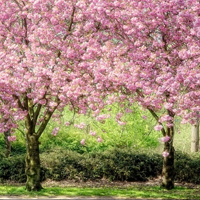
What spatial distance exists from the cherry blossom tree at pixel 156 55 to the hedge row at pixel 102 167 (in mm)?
6120

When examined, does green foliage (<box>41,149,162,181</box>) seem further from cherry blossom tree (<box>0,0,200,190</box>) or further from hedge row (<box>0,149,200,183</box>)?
cherry blossom tree (<box>0,0,200,190</box>)

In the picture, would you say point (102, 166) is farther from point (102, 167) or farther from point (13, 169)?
point (13, 169)

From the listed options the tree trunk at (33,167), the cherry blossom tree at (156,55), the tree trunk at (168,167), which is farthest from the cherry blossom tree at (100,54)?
the tree trunk at (168,167)

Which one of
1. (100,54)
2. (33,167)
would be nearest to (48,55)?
(100,54)

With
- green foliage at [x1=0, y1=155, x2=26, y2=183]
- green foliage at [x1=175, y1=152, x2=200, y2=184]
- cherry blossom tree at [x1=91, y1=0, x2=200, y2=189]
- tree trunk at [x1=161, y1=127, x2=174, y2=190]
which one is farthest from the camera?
green foliage at [x1=175, y1=152, x2=200, y2=184]

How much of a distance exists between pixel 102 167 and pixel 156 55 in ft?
25.1

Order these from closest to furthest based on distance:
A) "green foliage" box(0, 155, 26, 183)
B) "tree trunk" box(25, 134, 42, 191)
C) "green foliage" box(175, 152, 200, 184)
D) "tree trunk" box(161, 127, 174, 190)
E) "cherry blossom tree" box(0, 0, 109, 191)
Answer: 1. "cherry blossom tree" box(0, 0, 109, 191)
2. "tree trunk" box(25, 134, 42, 191)
3. "tree trunk" box(161, 127, 174, 190)
4. "green foliage" box(0, 155, 26, 183)
5. "green foliage" box(175, 152, 200, 184)

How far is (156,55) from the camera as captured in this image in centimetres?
1141

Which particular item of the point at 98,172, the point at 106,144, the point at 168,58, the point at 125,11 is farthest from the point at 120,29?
the point at 106,144

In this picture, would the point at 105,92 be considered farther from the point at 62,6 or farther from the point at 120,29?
the point at 62,6

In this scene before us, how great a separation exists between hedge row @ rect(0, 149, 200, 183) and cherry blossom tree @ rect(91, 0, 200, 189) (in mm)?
6120

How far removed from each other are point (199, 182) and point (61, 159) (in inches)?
280

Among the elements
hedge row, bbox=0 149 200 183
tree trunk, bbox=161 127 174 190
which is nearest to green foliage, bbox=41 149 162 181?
hedge row, bbox=0 149 200 183

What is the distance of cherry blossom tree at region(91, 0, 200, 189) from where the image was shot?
9938 mm
